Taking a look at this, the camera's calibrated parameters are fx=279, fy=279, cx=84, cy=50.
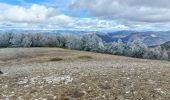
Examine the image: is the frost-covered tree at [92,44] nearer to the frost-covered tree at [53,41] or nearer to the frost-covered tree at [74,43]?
the frost-covered tree at [74,43]

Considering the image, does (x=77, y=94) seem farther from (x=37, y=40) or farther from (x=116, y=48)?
(x=37, y=40)

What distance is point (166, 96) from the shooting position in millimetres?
16391

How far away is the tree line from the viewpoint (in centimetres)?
13338

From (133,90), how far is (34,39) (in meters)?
129

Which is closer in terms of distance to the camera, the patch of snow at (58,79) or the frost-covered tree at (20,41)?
the patch of snow at (58,79)

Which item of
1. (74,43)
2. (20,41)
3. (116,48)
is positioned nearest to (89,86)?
(74,43)

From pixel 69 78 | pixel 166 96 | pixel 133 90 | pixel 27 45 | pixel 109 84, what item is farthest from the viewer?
pixel 27 45

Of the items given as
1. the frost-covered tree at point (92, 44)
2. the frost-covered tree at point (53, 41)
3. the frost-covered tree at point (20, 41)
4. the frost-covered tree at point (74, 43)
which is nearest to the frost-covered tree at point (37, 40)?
the frost-covered tree at point (53, 41)

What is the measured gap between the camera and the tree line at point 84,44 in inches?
5251

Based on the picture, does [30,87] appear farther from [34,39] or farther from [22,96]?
[34,39]

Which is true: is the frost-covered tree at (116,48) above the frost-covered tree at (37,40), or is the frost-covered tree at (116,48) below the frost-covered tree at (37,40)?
below

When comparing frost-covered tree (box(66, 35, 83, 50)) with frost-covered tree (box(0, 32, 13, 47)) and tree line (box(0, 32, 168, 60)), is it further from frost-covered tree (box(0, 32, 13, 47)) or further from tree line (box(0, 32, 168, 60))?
frost-covered tree (box(0, 32, 13, 47))

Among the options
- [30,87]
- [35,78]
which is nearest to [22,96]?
[30,87]

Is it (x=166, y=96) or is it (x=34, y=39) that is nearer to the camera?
(x=166, y=96)
